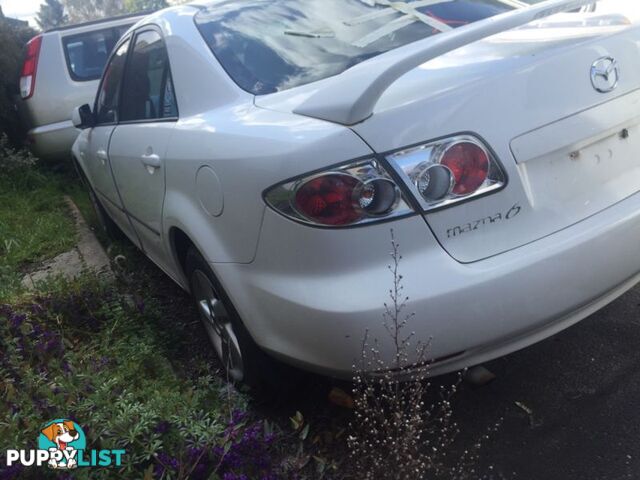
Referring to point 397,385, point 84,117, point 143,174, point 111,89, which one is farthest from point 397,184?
point 84,117

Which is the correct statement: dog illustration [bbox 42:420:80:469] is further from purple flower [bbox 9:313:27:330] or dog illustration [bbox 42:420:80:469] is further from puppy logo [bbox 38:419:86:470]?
purple flower [bbox 9:313:27:330]

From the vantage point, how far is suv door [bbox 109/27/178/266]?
2854 millimetres

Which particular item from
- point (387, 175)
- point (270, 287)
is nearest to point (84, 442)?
point (270, 287)


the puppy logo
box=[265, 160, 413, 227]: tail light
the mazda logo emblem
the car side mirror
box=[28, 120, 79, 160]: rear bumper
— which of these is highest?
the mazda logo emblem

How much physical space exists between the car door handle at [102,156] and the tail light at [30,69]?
134 inches

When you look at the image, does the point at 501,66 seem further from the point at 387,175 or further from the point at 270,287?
the point at 270,287

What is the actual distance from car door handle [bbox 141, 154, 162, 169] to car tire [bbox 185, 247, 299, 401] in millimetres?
404

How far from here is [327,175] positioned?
1861 mm

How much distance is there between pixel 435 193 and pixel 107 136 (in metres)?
2.42

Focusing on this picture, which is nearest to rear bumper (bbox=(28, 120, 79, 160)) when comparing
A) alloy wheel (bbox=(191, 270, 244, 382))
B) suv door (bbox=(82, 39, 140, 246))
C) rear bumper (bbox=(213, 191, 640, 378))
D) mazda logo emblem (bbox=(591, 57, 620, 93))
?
suv door (bbox=(82, 39, 140, 246))

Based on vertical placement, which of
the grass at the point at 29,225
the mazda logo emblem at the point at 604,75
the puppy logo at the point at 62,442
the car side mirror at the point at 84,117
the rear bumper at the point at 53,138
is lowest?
the grass at the point at 29,225

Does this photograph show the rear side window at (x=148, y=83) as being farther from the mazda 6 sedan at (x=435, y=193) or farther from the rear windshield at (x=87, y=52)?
the rear windshield at (x=87, y=52)

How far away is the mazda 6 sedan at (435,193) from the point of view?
186 centimetres

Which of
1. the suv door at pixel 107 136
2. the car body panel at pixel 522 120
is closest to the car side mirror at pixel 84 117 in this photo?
the suv door at pixel 107 136
